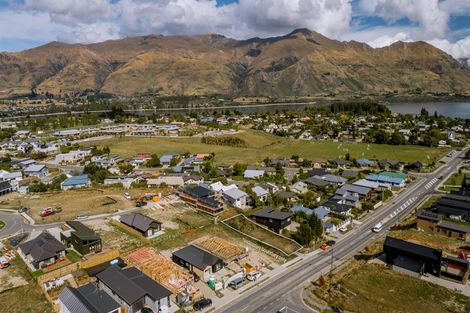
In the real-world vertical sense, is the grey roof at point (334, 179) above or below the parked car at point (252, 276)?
above

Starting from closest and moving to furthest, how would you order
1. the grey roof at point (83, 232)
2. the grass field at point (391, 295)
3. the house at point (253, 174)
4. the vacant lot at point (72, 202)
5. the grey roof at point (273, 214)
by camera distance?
the grass field at point (391, 295) → the grey roof at point (83, 232) → the grey roof at point (273, 214) → the vacant lot at point (72, 202) → the house at point (253, 174)

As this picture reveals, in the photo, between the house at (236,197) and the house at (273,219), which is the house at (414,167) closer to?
the house at (236,197)

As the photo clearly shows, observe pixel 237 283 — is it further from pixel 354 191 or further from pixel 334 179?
pixel 334 179

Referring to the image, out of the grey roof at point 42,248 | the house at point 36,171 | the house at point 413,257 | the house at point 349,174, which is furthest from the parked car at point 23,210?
the house at point 349,174

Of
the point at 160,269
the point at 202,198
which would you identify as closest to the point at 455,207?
the point at 202,198

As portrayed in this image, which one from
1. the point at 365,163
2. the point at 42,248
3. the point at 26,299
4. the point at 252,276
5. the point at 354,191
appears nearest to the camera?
the point at 26,299

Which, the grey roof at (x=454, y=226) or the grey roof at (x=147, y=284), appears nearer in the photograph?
the grey roof at (x=147, y=284)
